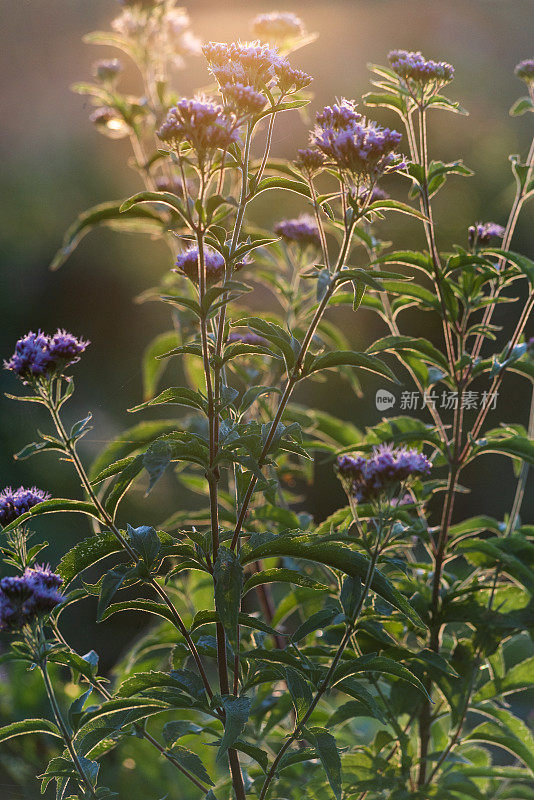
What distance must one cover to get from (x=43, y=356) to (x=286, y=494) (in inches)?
19.3

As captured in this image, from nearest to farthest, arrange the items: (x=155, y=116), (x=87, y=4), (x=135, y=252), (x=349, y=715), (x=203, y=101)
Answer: (x=203, y=101)
(x=349, y=715)
(x=155, y=116)
(x=87, y=4)
(x=135, y=252)

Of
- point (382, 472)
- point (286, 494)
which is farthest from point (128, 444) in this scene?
point (286, 494)

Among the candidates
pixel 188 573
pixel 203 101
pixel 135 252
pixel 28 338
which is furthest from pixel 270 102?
pixel 135 252

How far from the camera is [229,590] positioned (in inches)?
20.0

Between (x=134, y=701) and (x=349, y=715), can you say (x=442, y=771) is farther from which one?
(x=134, y=701)

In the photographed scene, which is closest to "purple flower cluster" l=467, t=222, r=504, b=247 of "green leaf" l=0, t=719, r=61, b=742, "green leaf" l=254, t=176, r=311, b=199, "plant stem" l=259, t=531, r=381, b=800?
"green leaf" l=254, t=176, r=311, b=199

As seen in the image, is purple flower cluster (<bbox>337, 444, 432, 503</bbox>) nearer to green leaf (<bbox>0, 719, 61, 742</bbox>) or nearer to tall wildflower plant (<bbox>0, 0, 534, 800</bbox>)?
tall wildflower plant (<bbox>0, 0, 534, 800</bbox>)

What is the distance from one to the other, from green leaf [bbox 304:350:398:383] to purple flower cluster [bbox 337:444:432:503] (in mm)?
72

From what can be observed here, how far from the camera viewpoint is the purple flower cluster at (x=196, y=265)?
1.77 ft

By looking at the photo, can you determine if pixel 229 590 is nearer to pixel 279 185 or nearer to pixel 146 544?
pixel 146 544

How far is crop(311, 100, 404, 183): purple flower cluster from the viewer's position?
50 centimetres

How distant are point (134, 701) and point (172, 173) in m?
0.65

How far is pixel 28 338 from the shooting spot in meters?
0.53

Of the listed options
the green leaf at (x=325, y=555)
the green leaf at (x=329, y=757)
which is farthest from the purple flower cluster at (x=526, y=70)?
the green leaf at (x=329, y=757)
